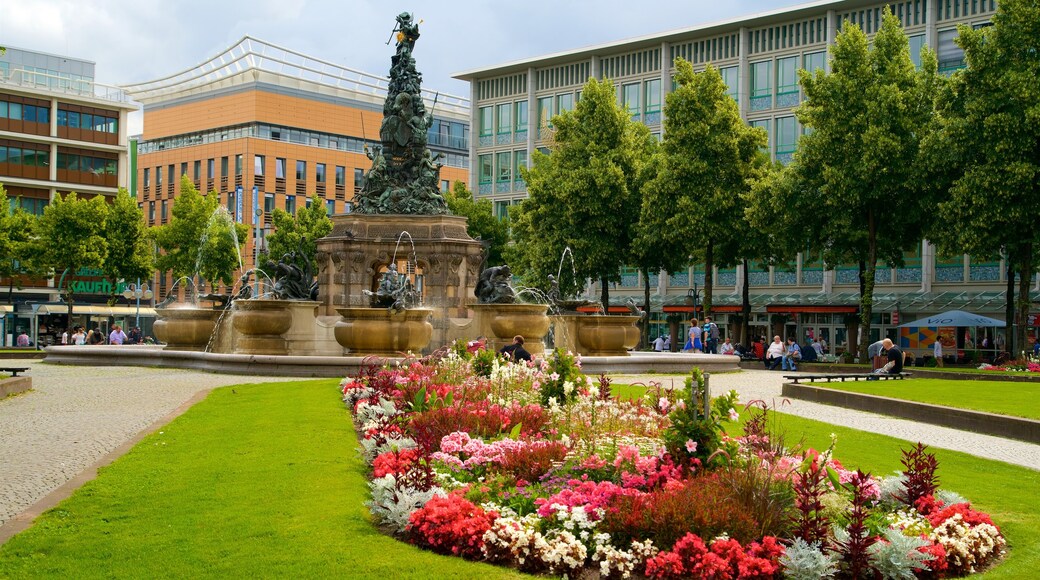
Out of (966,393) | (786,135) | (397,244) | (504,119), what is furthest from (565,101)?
(966,393)

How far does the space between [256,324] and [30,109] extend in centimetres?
6770

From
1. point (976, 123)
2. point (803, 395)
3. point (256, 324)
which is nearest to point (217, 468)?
point (803, 395)

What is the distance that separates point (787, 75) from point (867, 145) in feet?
102

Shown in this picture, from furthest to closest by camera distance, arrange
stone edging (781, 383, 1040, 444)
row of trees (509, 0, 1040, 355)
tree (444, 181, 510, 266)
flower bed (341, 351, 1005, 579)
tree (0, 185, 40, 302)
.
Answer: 1. tree (444, 181, 510, 266)
2. tree (0, 185, 40, 302)
3. row of trees (509, 0, 1040, 355)
4. stone edging (781, 383, 1040, 444)
5. flower bed (341, 351, 1005, 579)

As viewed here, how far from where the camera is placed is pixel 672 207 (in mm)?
52625

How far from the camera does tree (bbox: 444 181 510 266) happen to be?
250 ft

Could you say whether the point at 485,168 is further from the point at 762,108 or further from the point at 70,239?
the point at 70,239

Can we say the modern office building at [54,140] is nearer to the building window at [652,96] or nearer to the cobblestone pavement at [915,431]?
the building window at [652,96]

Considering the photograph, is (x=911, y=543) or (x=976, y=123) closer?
(x=911, y=543)

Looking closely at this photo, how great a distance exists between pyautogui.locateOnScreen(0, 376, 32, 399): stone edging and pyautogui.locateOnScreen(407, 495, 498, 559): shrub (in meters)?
15.7

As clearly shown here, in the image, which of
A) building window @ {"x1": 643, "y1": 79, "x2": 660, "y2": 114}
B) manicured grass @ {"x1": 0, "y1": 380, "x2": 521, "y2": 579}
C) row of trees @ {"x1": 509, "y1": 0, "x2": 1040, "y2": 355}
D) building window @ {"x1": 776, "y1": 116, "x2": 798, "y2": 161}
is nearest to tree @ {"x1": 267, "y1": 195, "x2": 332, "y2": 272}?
row of trees @ {"x1": 509, "y1": 0, "x2": 1040, "y2": 355}

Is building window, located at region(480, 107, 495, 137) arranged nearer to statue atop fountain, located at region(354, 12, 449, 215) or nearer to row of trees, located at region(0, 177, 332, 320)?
row of trees, located at region(0, 177, 332, 320)

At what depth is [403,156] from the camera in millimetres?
37344

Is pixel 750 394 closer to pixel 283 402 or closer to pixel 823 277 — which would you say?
pixel 283 402
